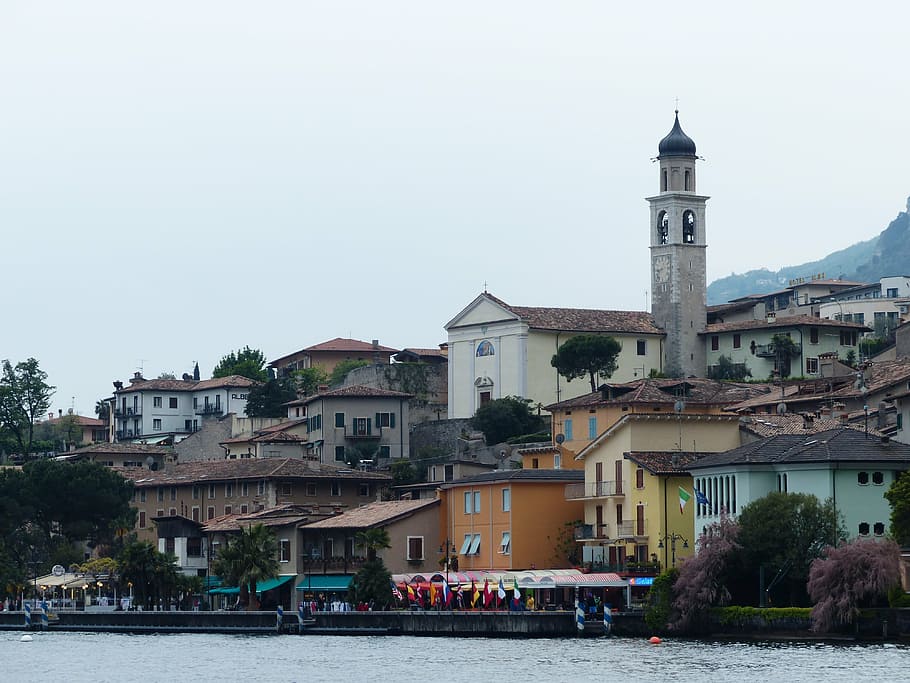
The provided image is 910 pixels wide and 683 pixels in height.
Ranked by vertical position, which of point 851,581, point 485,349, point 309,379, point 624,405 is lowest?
point 851,581

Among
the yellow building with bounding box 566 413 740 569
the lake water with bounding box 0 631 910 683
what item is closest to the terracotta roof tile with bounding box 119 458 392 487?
the yellow building with bounding box 566 413 740 569

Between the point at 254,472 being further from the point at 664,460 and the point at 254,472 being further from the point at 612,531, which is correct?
the point at 664,460

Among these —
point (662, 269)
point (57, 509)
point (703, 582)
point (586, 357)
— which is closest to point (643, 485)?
point (703, 582)

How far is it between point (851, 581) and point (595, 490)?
74.9ft

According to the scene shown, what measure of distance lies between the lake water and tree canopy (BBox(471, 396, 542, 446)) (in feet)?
128

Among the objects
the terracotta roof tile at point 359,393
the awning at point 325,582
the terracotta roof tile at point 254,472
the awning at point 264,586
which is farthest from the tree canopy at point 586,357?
the awning at point 264,586

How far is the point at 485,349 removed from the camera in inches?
5217

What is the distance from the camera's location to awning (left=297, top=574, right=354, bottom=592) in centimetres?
9738

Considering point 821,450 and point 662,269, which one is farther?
point 662,269

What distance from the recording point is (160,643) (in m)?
84.1

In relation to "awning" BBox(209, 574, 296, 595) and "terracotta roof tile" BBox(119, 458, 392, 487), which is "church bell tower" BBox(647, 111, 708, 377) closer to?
"terracotta roof tile" BBox(119, 458, 392, 487)

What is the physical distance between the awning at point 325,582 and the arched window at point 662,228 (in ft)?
161

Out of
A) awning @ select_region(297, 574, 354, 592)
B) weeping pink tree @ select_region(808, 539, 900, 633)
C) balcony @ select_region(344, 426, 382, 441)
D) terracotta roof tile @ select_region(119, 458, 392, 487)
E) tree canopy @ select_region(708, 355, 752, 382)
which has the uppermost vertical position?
tree canopy @ select_region(708, 355, 752, 382)

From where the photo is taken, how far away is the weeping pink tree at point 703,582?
230 feet
